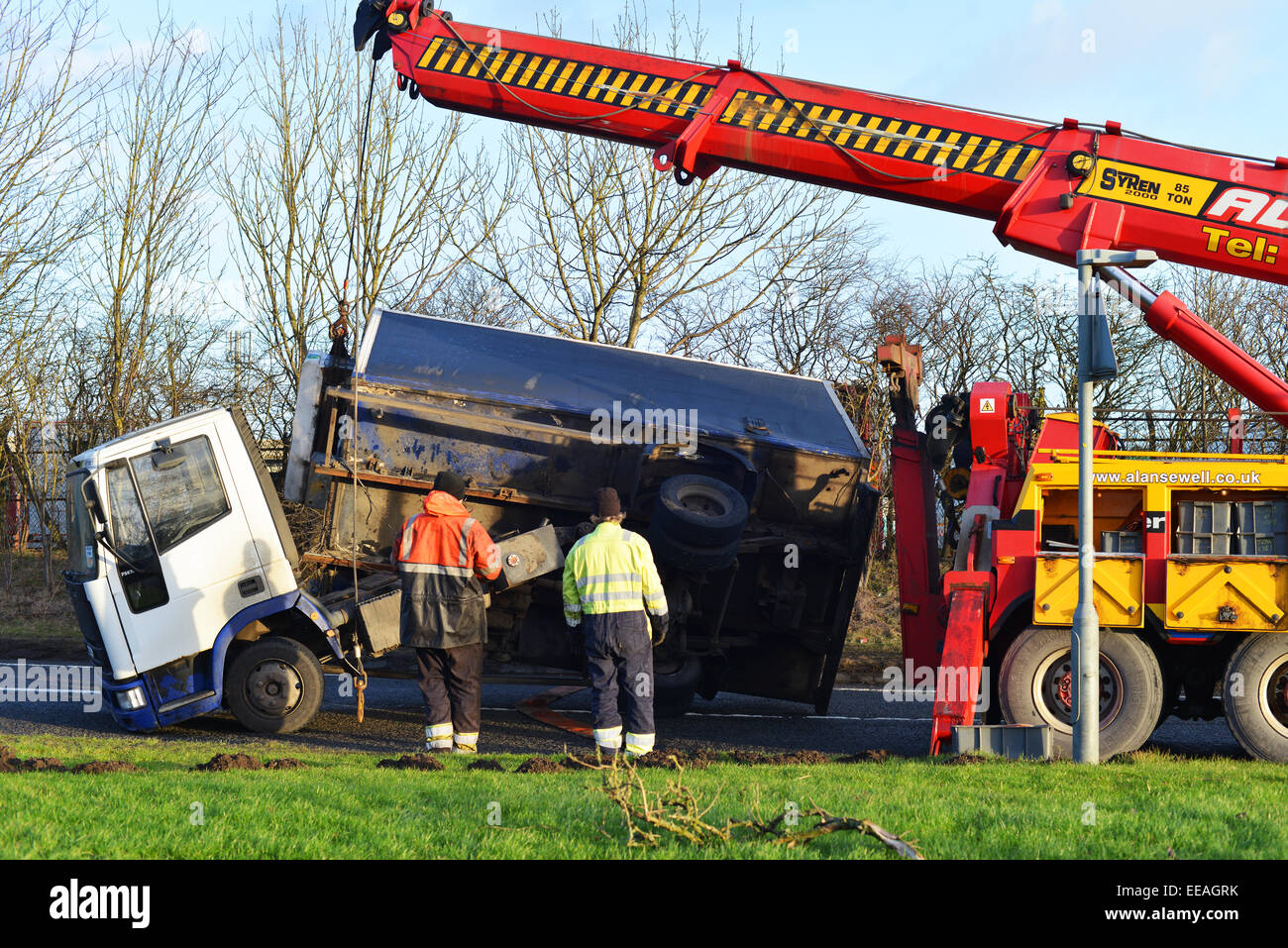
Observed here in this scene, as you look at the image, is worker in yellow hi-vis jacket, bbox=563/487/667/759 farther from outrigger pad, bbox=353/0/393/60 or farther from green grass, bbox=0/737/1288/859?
outrigger pad, bbox=353/0/393/60

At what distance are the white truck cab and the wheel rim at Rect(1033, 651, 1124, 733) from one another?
17.2 feet

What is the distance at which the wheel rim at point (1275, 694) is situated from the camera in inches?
302

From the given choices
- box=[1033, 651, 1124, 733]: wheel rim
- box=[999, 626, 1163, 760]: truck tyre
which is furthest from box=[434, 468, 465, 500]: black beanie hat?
box=[1033, 651, 1124, 733]: wheel rim

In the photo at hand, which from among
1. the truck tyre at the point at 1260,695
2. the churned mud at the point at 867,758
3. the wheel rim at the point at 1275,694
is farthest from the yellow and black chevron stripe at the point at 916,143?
the churned mud at the point at 867,758

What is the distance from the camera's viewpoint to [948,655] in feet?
25.9

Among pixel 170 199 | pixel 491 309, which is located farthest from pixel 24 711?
pixel 491 309

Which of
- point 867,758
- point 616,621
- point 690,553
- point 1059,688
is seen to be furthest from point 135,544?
point 1059,688

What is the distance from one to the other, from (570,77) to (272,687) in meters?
5.07

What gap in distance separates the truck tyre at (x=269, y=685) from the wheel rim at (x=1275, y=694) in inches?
266

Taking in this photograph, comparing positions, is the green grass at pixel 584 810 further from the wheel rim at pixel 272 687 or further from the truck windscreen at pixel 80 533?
the truck windscreen at pixel 80 533

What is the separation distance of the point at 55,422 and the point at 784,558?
1468 centimetres

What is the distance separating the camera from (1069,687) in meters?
8.05

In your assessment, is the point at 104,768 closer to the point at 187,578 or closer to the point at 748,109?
the point at 187,578
